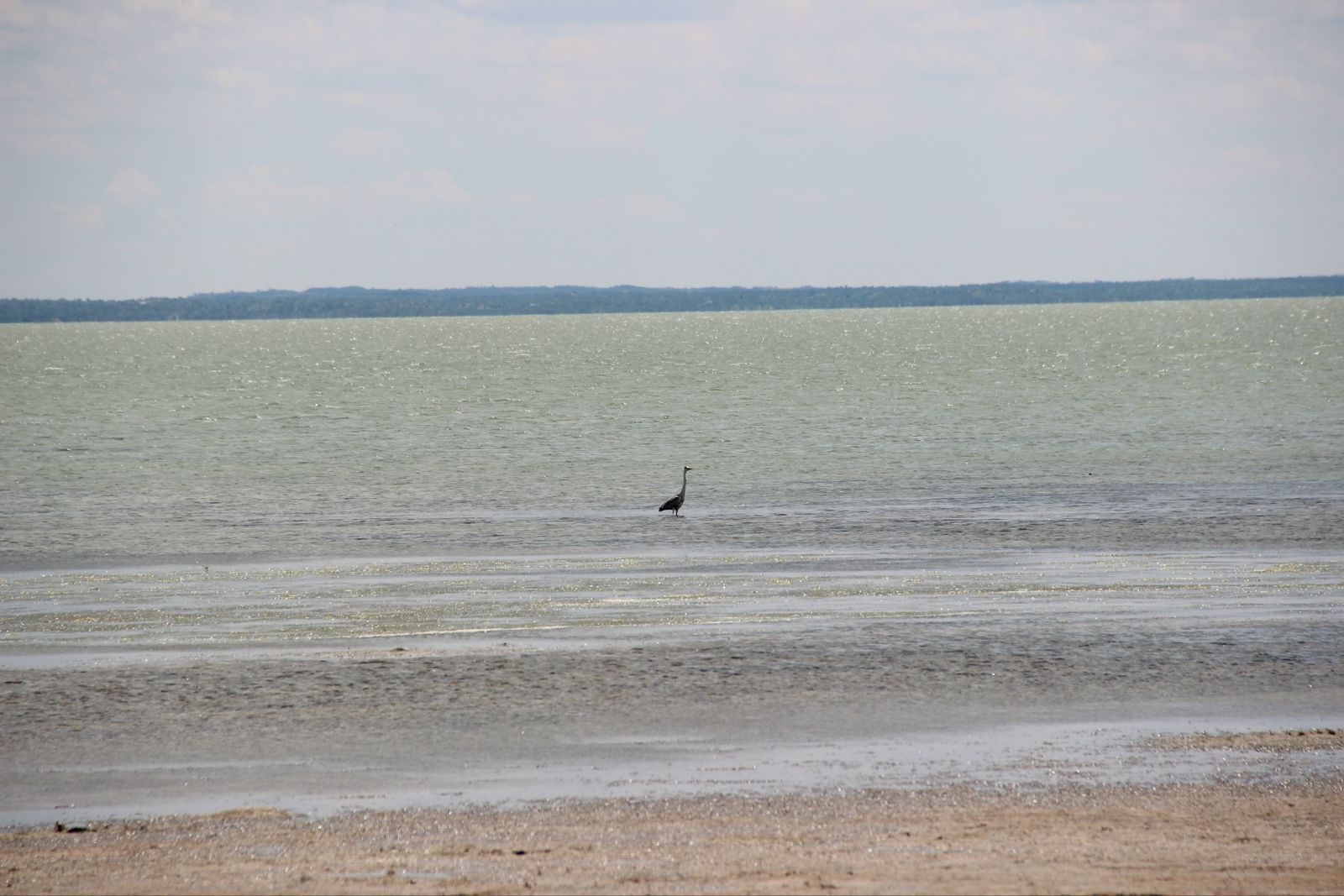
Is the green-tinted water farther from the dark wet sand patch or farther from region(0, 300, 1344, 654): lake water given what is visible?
the dark wet sand patch

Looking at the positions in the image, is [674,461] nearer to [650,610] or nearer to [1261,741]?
[650,610]

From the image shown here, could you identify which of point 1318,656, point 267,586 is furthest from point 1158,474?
point 267,586

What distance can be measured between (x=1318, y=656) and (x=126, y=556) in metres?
18.8

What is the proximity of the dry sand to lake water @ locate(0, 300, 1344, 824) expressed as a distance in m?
0.67

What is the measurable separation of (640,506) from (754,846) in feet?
72.3

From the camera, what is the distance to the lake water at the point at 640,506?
21.0 meters

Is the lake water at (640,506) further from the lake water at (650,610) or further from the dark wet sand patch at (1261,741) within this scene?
the dark wet sand patch at (1261,741)

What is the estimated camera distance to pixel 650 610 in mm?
20359

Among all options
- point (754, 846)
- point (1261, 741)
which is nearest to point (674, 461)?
point (1261, 741)

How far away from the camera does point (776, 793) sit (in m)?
12.1

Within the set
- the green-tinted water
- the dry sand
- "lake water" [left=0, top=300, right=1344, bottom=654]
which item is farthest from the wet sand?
the green-tinted water

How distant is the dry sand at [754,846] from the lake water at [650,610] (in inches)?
26.2

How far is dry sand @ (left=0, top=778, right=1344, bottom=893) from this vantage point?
965 cm

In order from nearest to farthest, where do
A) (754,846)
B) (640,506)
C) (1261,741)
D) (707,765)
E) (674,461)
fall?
(754,846) < (707,765) < (1261,741) < (640,506) < (674,461)
